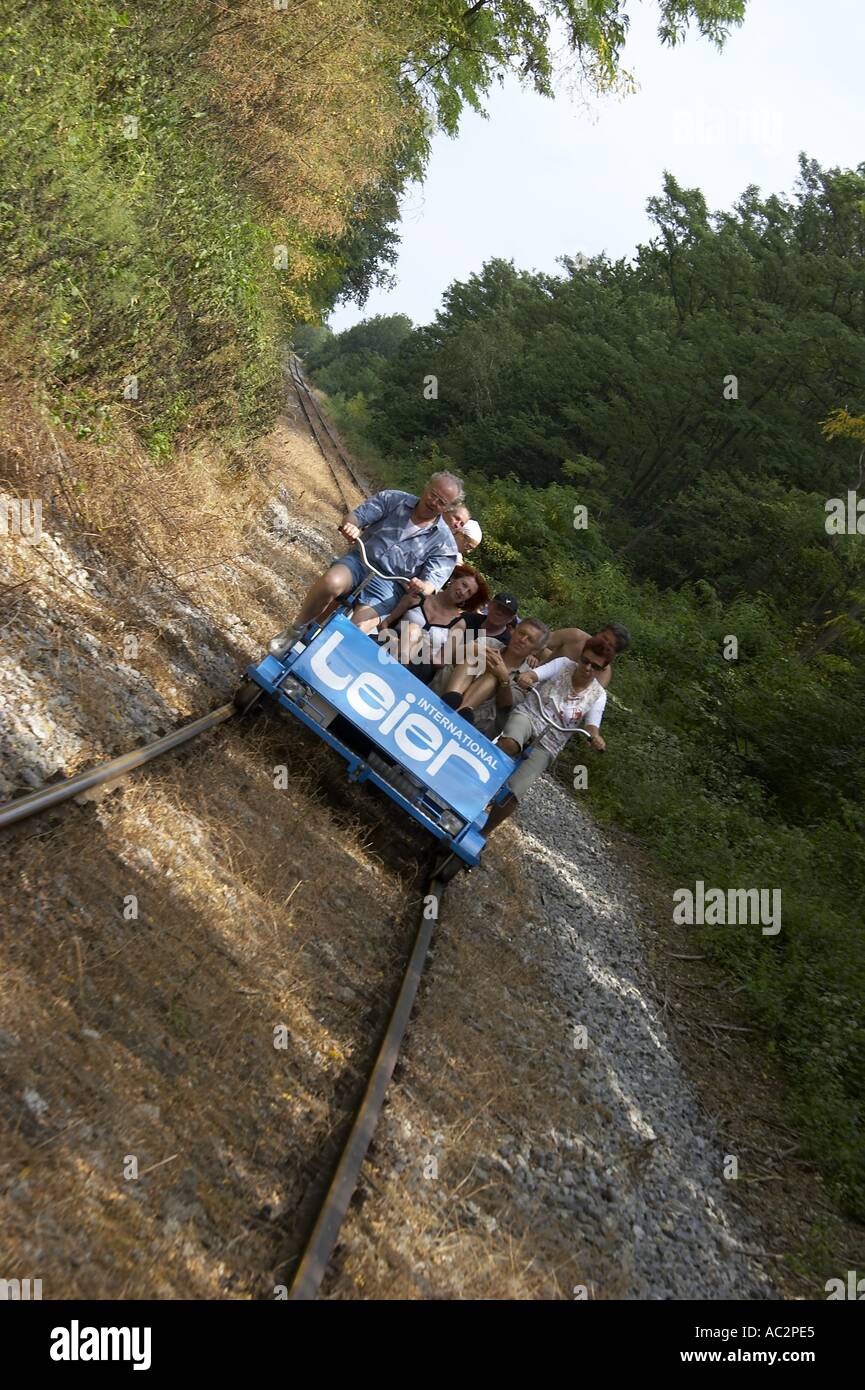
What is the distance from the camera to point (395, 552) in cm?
816

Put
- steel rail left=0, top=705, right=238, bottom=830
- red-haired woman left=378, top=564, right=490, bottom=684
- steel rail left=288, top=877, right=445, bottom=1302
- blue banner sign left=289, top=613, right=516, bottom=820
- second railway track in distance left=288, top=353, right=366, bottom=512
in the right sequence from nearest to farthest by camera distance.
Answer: steel rail left=288, top=877, right=445, bottom=1302, steel rail left=0, top=705, right=238, bottom=830, blue banner sign left=289, top=613, right=516, bottom=820, red-haired woman left=378, top=564, right=490, bottom=684, second railway track in distance left=288, top=353, right=366, bottom=512

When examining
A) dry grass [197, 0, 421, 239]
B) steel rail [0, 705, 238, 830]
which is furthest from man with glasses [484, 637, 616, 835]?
dry grass [197, 0, 421, 239]

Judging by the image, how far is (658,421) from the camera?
A: 103ft

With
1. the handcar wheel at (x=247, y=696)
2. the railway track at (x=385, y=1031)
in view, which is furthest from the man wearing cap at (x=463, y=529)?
the railway track at (x=385, y=1031)

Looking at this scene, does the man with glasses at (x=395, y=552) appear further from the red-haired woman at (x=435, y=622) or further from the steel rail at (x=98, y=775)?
the steel rail at (x=98, y=775)

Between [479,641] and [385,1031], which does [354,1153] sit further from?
[479,641]

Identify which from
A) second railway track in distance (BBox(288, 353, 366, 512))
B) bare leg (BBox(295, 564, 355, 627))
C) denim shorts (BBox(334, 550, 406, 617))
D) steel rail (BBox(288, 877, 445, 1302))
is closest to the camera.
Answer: steel rail (BBox(288, 877, 445, 1302))

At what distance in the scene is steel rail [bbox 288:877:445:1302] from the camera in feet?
12.0

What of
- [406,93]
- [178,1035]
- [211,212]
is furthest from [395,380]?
[178,1035]

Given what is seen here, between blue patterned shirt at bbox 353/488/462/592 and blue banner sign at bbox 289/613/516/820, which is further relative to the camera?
blue patterned shirt at bbox 353/488/462/592

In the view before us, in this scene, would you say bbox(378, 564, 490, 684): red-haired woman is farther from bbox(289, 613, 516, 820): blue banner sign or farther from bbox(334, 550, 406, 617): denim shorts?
bbox(289, 613, 516, 820): blue banner sign

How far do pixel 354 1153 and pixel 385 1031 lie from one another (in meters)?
1.09

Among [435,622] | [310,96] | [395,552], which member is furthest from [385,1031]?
[310,96]

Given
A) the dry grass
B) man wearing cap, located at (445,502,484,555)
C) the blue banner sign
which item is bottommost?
the blue banner sign
